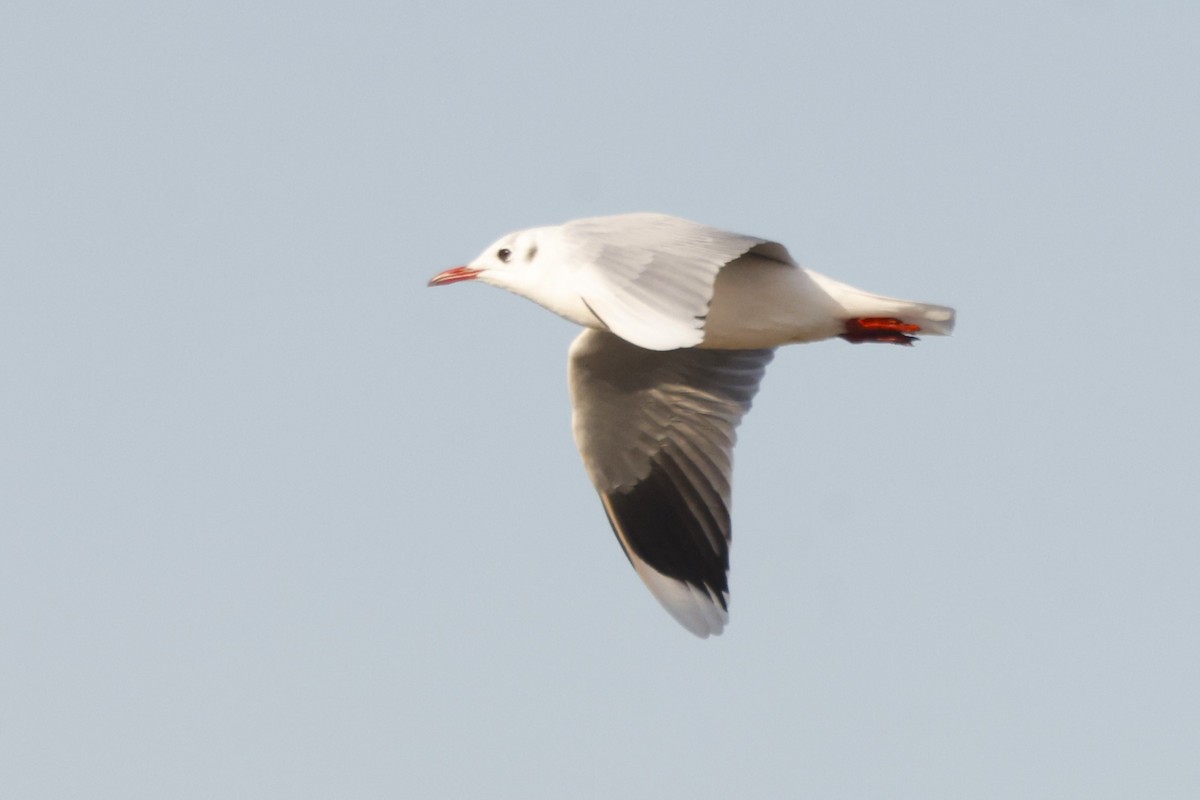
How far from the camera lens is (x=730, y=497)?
1062cm

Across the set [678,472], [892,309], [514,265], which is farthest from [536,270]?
[678,472]

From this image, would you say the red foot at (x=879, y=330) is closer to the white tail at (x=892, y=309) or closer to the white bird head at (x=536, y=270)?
the white tail at (x=892, y=309)

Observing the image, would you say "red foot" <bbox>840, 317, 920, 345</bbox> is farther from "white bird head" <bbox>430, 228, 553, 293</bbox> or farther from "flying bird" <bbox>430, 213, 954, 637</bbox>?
"white bird head" <bbox>430, 228, 553, 293</bbox>

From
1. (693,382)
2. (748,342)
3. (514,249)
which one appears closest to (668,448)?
(693,382)

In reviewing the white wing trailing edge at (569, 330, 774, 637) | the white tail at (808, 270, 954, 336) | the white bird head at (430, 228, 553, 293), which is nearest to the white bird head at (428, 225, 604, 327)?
the white bird head at (430, 228, 553, 293)

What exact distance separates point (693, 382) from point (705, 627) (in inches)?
52.6

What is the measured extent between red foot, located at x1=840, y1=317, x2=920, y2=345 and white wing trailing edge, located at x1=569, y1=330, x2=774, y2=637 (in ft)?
4.50

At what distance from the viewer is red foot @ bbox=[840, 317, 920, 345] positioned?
9180 millimetres

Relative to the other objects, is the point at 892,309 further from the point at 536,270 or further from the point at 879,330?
the point at 536,270

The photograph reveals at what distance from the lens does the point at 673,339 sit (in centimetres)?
695

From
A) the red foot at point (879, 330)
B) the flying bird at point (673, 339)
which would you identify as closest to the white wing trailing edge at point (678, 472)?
the flying bird at point (673, 339)

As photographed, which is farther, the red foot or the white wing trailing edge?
the white wing trailing edge

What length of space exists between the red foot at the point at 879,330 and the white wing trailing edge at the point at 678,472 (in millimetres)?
1371

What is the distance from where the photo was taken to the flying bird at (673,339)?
297 inches
